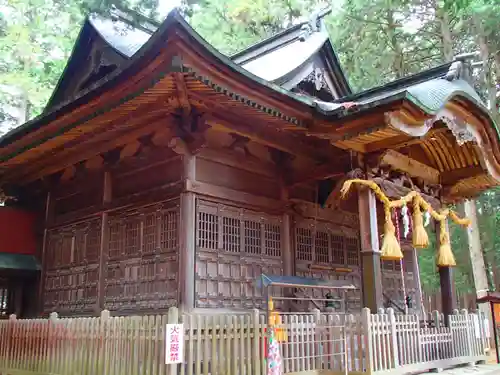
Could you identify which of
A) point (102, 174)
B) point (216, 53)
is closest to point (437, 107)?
point (216, 53)

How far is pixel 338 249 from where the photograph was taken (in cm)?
1212

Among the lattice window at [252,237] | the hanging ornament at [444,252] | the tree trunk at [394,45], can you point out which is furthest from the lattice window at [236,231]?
the tree trunk at [394,45]

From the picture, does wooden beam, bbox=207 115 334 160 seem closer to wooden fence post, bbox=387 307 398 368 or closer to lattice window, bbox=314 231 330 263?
lattice window, bbox=314 231 330 263

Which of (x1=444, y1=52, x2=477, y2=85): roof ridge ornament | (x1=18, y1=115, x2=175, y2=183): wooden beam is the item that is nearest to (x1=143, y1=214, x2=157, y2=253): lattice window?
(x1=18, y1=115, x2=175, y2=183): wooden beam

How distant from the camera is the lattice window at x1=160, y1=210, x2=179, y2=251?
927 cm

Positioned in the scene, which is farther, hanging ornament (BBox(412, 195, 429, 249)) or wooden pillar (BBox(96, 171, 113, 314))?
wooden pillar (BBox(96, 171, 113, 314))

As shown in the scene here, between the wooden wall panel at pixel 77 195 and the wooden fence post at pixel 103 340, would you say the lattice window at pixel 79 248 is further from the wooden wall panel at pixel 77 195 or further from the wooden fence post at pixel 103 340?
the wooden fence post at pixel 103 340

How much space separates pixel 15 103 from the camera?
76.0 ft

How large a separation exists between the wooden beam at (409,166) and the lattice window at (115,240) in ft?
18.7

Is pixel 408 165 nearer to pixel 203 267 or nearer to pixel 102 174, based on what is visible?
pixel 203 267

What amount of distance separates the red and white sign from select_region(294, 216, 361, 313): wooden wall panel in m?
4.56

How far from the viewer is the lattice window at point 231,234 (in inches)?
376

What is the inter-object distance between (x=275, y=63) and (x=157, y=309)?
731cm

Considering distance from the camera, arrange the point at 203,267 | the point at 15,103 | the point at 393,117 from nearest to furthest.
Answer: the point at 393,117, the point at 203,267, the point at 15,103
